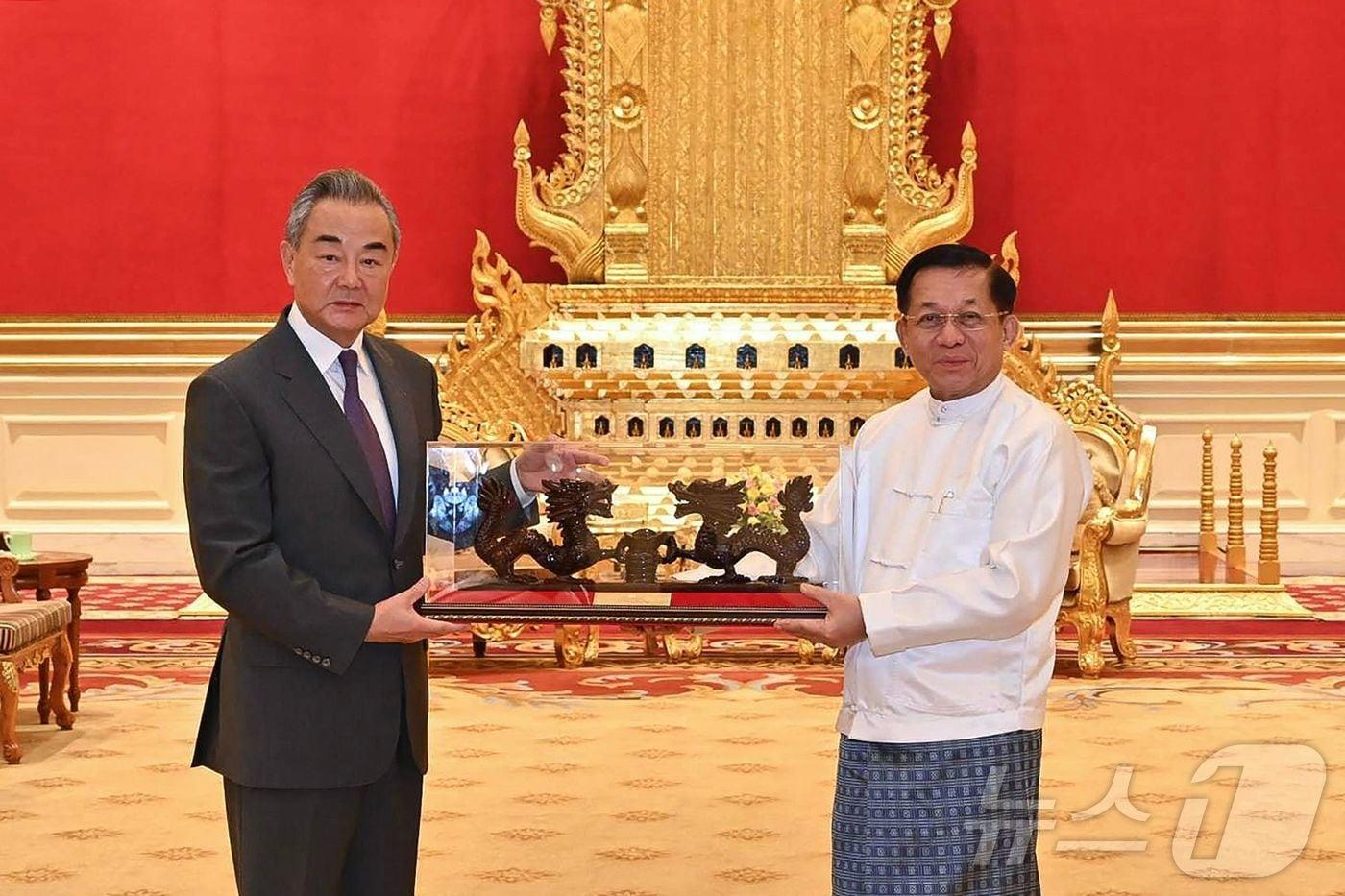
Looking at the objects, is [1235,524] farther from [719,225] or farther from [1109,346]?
[719,225]

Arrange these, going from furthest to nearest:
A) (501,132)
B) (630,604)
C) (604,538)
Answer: (501,132), (604,538), (630,604)

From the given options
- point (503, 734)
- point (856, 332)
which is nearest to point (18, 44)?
point (856, 332)

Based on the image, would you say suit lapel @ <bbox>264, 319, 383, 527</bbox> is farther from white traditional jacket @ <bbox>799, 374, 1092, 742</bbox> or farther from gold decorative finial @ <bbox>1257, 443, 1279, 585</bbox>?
gold decorative finial @ <bbox>1257, 443, 1279, 585</bbox>

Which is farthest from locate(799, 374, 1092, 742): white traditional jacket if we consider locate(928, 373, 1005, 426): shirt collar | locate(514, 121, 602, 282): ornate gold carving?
locate(514, 121, 602, 282): ornate gold carving

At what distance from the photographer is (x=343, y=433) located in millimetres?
2348

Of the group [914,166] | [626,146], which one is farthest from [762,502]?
[914,166]

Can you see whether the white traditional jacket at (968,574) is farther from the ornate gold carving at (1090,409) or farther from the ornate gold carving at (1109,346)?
the ornate gold carving at (1109,346)

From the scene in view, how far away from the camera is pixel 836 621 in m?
2.35

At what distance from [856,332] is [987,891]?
565 cm

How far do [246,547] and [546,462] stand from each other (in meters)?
0.64

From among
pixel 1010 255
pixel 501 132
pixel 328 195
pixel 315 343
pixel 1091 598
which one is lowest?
pixel 1091 598

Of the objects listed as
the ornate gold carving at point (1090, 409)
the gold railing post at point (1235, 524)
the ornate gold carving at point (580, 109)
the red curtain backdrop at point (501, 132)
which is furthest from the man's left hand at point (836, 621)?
the red curtain backdrop at point (501, 132)

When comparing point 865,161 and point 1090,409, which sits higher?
point 865,161

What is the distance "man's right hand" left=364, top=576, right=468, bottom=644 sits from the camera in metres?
2.27
